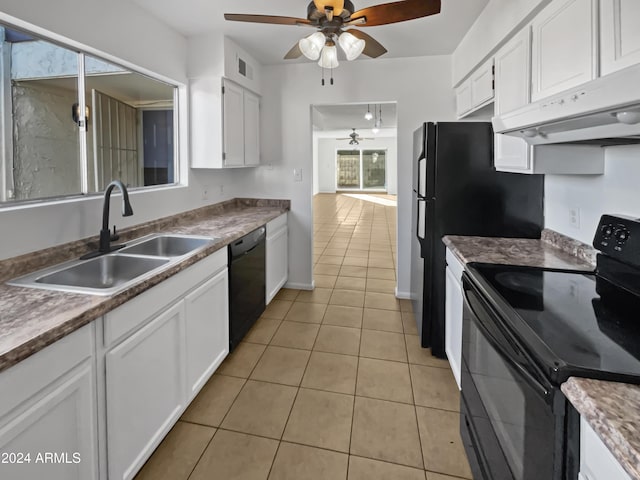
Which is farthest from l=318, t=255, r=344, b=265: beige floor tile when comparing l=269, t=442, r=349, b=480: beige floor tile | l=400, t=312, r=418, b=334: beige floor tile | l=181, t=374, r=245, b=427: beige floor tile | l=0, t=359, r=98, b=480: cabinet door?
l=0, t=359, r=98, b=480: cabinet door

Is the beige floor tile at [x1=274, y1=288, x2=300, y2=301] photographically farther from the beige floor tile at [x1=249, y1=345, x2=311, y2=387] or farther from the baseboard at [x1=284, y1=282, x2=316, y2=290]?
the beige floor tile at [x1=249, y1=345, x2=311, y2=387]

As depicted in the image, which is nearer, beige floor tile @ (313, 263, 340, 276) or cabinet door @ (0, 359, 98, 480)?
cabinet door @ (0, 359, 98, 480)

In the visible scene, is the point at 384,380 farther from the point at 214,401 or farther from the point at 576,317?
the point at 576,317

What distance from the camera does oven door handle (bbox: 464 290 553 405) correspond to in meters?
0.88

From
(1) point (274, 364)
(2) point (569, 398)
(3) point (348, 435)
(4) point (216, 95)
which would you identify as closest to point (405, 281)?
(1) point (274, 364)

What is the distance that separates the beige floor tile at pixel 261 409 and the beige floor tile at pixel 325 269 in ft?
8.24

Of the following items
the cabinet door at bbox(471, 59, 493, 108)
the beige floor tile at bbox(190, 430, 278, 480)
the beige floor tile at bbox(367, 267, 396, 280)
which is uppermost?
the cabinet door at bbox(471, 59, 493, 108)

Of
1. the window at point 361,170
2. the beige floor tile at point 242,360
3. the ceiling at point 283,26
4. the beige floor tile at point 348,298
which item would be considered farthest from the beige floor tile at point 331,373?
the window at point 361,170

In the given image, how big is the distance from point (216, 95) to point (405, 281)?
8.33 ft

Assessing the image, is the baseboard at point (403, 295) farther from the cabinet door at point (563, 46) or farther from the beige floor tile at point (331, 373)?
the cabinet door at point (563, 46)

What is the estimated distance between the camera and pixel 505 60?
86.1 inches

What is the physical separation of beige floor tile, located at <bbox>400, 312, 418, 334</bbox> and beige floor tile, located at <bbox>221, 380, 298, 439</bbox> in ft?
4.07

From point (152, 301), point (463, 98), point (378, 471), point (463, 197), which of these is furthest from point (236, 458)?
point (463, 98)

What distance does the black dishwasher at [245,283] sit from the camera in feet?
8.41
